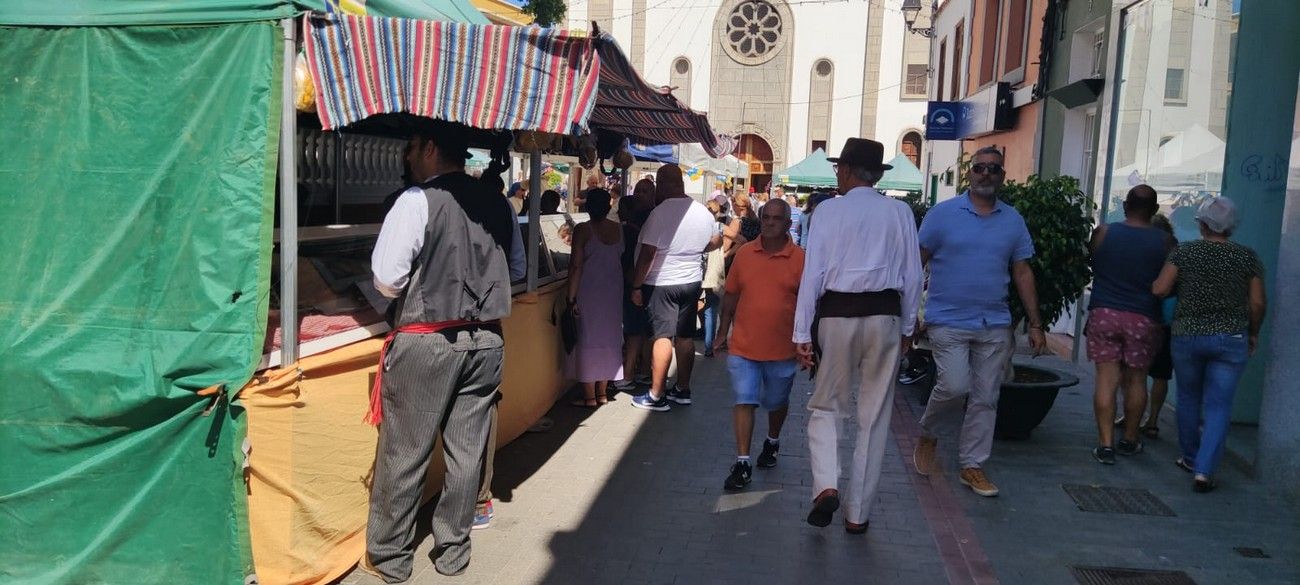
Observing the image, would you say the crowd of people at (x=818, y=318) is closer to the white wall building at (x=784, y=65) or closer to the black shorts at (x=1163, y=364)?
the black shorts at (x=1163, y=364)

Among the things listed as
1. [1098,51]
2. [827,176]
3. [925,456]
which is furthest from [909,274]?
[827,176]

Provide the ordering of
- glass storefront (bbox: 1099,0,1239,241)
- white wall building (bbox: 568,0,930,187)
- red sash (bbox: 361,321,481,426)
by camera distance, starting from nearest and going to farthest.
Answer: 1. red sash (bbox: 361,321,481,426)
2. glass storefront (bbox: 1099,0,1239,241)
3. white wall building (bbox: 568,0,930,187)

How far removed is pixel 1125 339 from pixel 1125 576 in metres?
2.08

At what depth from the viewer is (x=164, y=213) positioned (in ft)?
13.2

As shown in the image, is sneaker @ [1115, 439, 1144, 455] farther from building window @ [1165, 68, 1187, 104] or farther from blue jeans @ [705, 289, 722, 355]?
blue jeans @ [705, 289, 722, 355]

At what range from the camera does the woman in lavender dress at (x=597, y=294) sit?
738 centimetres

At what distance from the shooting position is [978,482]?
232 inches

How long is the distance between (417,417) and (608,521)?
4.39ft

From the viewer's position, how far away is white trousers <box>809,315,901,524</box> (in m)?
4.95

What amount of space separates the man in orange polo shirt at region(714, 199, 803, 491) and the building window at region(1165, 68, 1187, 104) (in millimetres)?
5293

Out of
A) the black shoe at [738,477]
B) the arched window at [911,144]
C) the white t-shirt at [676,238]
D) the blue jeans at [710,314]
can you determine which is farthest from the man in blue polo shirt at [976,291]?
the arched window at [911,144]

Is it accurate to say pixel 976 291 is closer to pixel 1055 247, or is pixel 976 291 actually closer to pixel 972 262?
pixel 972 262

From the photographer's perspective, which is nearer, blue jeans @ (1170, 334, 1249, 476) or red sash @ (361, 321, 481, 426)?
red sash @ (361, 321, 481, 426)

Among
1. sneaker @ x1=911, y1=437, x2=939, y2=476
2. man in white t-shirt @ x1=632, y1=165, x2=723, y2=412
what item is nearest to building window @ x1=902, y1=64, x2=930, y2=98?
man in white t-shirt @ x1=632, y1=165, x2=723, y2=412
